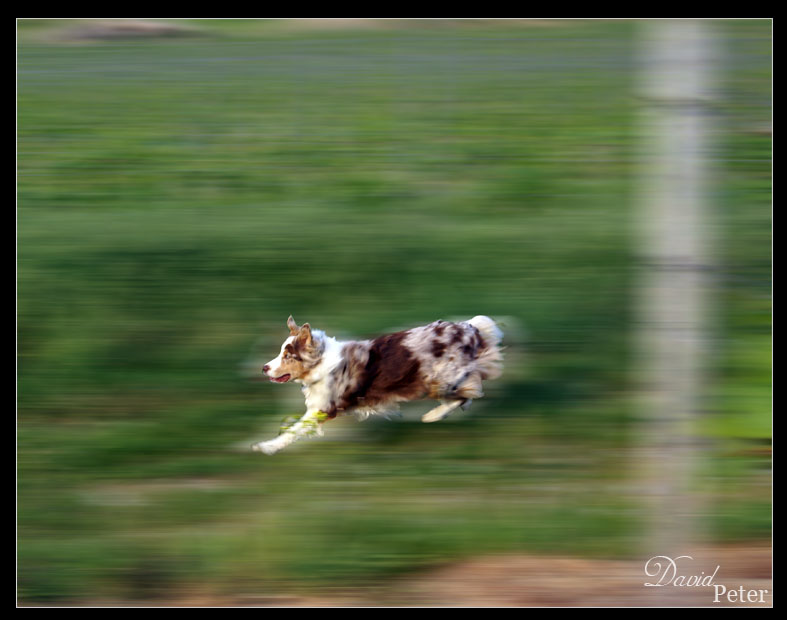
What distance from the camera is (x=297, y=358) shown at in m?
4.82

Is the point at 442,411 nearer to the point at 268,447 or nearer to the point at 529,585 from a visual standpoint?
the point at 268,447

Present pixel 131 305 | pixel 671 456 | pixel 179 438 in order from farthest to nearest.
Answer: pixel 131 305, pixel 179 438, pixel 671 456

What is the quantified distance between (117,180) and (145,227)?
0.92 meters

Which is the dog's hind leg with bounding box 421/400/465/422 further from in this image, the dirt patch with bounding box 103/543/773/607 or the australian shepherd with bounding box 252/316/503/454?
the dirt patch with bounding box 103/543/773/607

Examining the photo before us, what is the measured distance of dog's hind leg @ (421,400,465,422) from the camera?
200 inches

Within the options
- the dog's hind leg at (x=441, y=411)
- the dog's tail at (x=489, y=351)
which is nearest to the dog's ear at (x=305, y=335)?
the dog's hind leg at (x=441, y=411)

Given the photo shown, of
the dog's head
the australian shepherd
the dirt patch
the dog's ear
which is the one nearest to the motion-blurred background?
the dirt patch

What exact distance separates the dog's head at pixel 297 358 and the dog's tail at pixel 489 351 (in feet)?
3.10

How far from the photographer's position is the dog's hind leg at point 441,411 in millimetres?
5090

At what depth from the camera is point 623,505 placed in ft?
14.9

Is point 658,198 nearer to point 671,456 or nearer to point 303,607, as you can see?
point 671,456

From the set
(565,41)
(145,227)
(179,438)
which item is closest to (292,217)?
(145,227)

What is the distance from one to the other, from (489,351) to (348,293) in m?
1.39

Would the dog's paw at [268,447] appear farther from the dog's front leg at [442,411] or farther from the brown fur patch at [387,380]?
the dog's front leg at [442,411]
